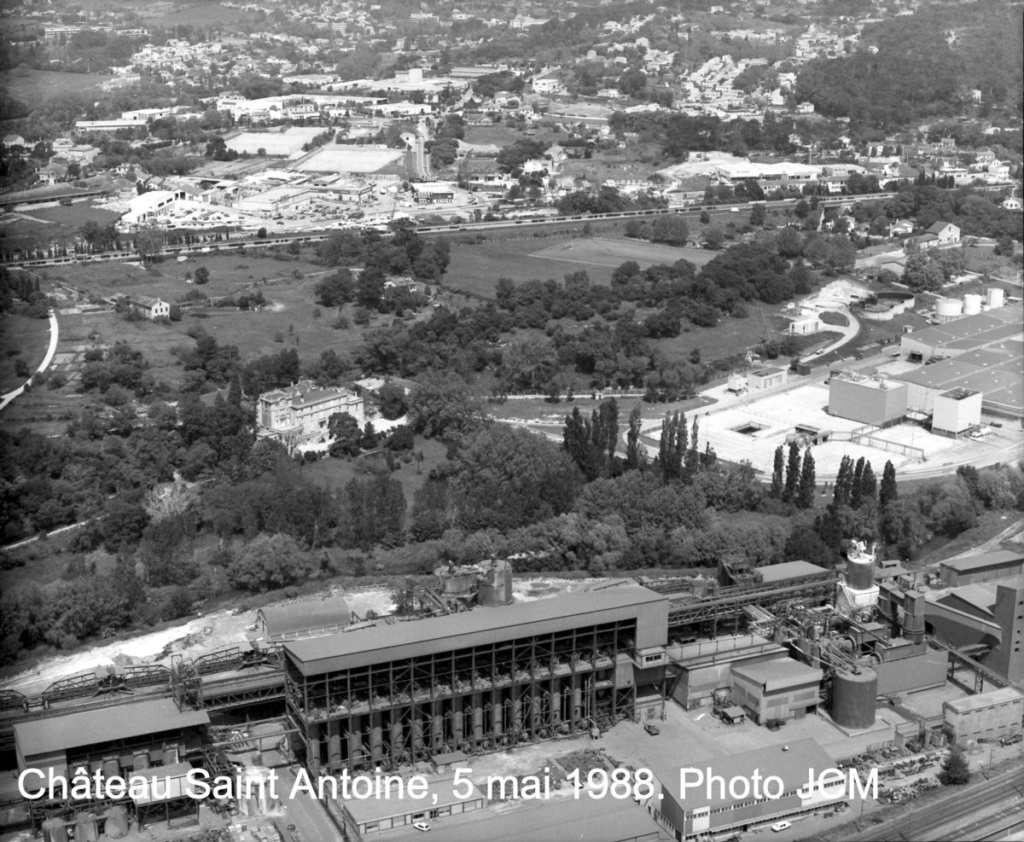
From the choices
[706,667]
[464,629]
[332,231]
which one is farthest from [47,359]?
[706,667]

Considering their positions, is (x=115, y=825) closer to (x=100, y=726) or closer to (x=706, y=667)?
(x=100, y=726)

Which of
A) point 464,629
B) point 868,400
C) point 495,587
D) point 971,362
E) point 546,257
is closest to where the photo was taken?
point 464,629

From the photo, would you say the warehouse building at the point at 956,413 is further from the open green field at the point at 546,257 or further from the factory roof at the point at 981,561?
the open green field at the point at 546,257

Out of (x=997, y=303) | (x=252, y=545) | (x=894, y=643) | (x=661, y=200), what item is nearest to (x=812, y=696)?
(x=894, y=643)

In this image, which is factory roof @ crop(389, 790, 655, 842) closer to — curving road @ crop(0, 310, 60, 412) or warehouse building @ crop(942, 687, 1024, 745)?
warehouse building @ crop(942, 687, 1024, 745)

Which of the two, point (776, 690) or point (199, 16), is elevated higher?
point (199, 16)

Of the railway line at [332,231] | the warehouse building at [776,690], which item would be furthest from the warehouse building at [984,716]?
the railway line at [332,231]

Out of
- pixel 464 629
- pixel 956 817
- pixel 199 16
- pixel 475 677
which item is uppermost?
pixel 199 16
